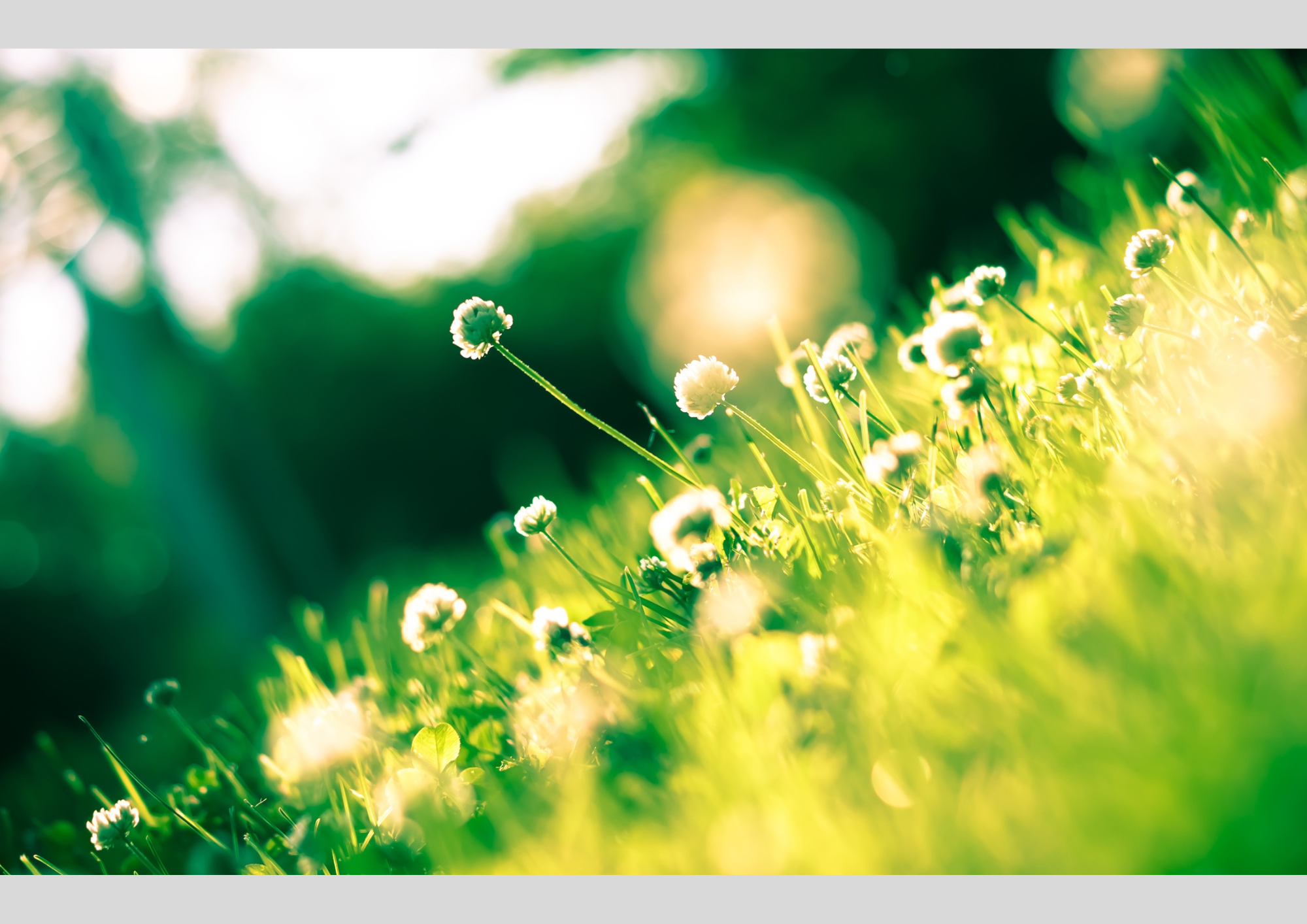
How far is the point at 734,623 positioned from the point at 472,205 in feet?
11.9

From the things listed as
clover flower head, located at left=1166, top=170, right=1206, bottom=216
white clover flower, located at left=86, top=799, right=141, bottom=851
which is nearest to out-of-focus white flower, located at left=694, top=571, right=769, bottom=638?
white clover flower, located at left=86, top=799, right=141, bottom=851

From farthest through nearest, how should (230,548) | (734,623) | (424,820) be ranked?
1. (230,548)
2. (734,623)
3. (424,820)

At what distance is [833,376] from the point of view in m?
1.19

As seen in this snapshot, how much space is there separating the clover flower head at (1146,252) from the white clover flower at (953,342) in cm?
24

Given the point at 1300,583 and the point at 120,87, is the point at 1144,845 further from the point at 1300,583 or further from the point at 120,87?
the point at 120,87

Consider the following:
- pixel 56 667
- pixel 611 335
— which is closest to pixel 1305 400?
pixel 611 335

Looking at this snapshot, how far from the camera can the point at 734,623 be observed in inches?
37.8

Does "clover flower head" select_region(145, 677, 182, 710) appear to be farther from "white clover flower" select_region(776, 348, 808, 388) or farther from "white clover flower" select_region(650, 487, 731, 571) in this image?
"white clover flower" select_region(776, 348, 808, 388)

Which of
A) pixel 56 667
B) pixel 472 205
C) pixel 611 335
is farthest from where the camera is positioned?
pixel 56 667

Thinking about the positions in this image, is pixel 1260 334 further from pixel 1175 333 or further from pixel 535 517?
pixel 535 517

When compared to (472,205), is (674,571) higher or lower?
lower

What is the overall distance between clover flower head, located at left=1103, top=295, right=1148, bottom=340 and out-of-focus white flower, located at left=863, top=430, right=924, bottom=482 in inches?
11.9

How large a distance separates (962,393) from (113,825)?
1.40 meters

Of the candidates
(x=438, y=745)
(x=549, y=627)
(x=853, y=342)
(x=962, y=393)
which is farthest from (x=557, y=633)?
(x=853, y=342)
